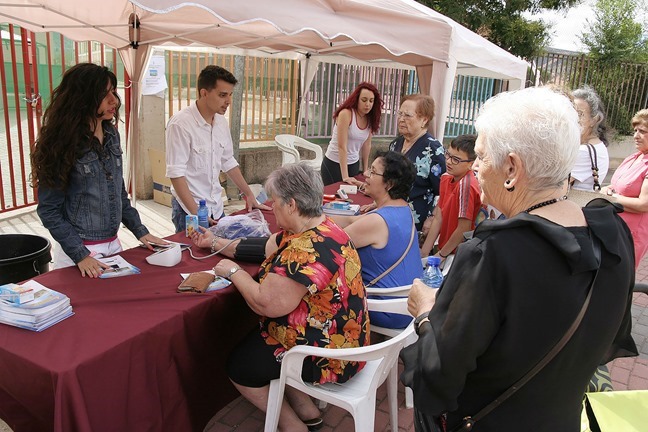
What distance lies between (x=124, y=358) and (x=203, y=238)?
3.40 ft

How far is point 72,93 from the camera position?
7.32ft

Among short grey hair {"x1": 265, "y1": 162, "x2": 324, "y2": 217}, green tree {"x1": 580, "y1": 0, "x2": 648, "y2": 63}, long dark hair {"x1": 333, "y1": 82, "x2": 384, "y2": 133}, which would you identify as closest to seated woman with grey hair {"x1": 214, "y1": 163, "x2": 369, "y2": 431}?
short grey hair {"x1": 265, "y1": 162, "x2": 324, "y2": 217}

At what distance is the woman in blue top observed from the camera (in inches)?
97.2

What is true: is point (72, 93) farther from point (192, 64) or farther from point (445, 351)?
point (192, 64)

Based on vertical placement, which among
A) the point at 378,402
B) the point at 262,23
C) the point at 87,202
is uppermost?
the point at 262,23

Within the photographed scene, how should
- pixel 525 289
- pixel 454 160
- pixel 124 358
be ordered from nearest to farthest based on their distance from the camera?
1. pixel 525 289
2. pixel 124 358
3. pixel 454 160

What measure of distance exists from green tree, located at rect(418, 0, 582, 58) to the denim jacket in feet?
27.7

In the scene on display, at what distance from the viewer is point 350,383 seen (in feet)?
6.86

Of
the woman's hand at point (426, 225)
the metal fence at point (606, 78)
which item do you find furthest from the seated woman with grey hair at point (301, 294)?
the metal fence at point (606, 78)

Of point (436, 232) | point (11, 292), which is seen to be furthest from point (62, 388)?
point (436, 232)

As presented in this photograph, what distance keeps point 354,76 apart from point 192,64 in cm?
355

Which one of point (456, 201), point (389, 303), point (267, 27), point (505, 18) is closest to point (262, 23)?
point (267, 27)

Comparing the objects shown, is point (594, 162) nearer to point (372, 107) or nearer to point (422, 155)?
point (422, 155)

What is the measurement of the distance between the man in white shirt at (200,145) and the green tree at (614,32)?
1171 centimetres
